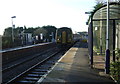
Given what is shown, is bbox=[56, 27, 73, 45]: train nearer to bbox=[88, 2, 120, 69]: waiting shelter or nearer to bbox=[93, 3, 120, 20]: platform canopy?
bbox=[88, 2, 120, 69]: waiting shelter

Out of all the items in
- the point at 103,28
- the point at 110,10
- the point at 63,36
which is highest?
the point at 110,10

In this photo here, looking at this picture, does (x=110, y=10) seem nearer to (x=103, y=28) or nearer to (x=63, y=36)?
(x=103, y=28)

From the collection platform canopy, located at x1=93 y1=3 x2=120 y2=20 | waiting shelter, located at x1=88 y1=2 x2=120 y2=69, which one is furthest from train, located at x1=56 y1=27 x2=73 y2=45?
platform canopy, located at x1=93 y1=3 x2=120 y2=20

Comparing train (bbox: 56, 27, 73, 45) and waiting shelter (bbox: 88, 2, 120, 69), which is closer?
waiting shelter (bbox: 88, 2, 120, 69)

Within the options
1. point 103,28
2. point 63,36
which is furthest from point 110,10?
point 63,36

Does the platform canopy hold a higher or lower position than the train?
higher

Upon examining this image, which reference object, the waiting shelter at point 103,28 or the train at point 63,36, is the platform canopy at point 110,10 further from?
the train at point 63,36

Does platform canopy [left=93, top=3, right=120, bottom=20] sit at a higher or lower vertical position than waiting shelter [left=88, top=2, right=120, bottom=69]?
higher

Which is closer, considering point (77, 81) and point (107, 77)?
point (77, 81)

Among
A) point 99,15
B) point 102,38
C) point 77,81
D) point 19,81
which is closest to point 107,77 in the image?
point 77,81

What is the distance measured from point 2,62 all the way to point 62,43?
16.9 meters

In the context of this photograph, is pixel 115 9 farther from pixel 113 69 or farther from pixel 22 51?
pixel 22 51

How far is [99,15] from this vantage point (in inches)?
529

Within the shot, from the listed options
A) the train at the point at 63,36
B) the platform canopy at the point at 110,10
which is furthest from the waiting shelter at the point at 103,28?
the train at the point at 63,36
